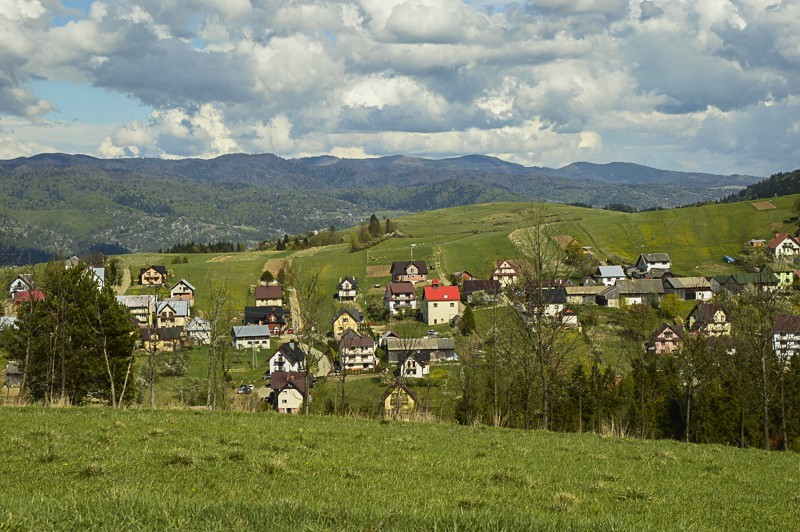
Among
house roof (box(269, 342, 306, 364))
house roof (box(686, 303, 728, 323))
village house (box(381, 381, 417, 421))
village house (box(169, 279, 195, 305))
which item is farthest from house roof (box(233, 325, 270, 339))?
house roof (box(686, 303, 728, 323))

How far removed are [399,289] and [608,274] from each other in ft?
151

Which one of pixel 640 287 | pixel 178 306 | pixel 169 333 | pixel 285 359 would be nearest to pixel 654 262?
pixel 640 287

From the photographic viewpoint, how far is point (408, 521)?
7203 millimetres

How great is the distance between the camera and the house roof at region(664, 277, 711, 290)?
404 ft

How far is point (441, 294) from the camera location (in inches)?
4663

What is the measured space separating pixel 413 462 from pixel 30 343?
35437mm

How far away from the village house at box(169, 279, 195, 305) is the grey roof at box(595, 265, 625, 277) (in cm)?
8708

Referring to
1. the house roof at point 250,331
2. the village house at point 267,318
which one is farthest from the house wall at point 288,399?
the village house at point 267,318

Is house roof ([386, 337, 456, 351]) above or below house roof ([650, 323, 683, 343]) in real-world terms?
below

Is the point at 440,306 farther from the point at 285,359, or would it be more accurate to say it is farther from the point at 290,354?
the point at 285,359

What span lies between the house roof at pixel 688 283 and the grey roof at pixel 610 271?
1206 centimetres

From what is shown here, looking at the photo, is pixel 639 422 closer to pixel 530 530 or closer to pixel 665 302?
pixel 530 530

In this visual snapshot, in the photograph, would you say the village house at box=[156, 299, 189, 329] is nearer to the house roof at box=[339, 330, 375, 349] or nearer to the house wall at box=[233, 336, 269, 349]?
the house wall at box=[233, 336, 269, 349]

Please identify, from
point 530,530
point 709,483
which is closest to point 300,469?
point 530,530
